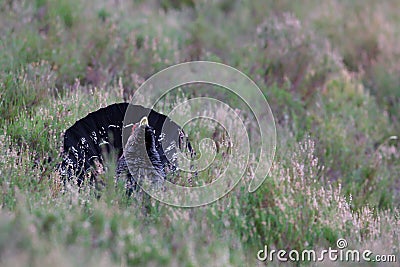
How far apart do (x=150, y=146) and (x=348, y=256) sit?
1.63 m

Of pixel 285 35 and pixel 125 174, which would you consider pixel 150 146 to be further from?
pixel 285 35

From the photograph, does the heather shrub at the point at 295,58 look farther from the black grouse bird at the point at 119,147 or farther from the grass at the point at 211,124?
the black grouse bird at the point at 119,147

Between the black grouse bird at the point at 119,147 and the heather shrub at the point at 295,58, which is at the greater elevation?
the heather shrub at the point at 295,58

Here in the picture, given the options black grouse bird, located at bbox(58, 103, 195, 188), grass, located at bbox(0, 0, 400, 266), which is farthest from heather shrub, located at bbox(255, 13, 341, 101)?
black grouse bird, located at bbox(58, 103, 195, 188)

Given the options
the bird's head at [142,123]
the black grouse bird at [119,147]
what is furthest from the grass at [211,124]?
the bird's head at [142,123]

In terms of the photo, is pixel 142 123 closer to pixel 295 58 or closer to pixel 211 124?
pixel 211 124

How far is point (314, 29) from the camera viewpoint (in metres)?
8.29

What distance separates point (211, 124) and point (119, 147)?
3.76 feet

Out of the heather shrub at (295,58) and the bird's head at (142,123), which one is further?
the heather shrub at (295,58)

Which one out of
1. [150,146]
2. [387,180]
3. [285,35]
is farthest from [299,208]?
[285,35]

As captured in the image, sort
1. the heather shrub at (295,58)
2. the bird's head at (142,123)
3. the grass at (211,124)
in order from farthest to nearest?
the heather shrub at (295,58)
the bird's head at (142,123)
the grass at (211,124)

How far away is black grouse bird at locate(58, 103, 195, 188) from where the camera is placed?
4.52 metres

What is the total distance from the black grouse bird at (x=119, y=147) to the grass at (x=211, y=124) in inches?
6.7

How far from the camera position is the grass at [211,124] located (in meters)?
3.70
